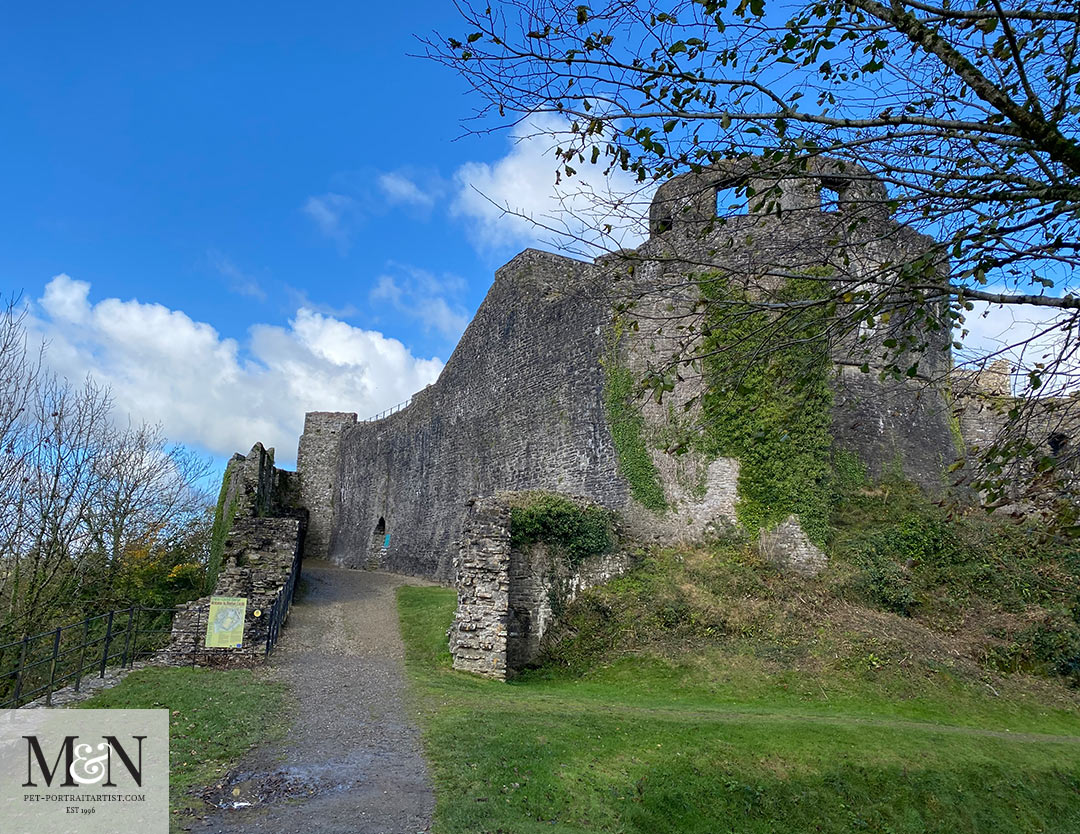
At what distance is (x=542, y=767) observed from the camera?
7340 millimetres

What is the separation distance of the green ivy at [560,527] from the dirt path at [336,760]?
3.50 m

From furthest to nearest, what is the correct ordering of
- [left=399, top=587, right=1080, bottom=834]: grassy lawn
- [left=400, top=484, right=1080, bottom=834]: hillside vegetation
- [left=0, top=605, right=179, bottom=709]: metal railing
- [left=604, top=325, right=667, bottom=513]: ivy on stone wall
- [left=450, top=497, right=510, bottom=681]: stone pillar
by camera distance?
[left=604, top=325, right=667, bottom=513]: ivy on stone wall
[left=450, top=497, right=510, bottom=681]: stone pillar
[left=0, top=605, right=179, bottom=709]: metal railing
[left=400, top=484, right=1080, bottom=834]: hillside vegetation
[left=399, top=587, right=1080, bottom=834]: grassy lawn

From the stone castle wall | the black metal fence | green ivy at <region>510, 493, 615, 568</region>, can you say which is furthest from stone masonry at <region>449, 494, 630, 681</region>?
the black metal fence

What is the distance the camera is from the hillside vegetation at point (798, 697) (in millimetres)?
7551

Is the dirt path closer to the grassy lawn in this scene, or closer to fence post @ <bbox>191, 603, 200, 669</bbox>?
the grassy lawn

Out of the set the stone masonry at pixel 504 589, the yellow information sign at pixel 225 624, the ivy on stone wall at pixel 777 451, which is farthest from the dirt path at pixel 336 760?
the ivy on stone wall at pixel 777 451

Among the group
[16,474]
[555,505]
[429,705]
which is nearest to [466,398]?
[555,505]

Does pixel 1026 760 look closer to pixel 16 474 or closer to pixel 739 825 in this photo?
pixel 739 825

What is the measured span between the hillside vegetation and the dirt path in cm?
39

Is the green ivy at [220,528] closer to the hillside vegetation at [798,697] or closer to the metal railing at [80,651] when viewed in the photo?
the metal railing at [80,651]

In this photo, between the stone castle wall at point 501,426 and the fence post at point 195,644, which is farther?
the stone castle wall at point 501,426

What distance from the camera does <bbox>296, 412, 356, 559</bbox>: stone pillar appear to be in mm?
38750

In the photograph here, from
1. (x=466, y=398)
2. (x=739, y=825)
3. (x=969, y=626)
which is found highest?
(x=466, y=398)

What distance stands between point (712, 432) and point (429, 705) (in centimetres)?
916
